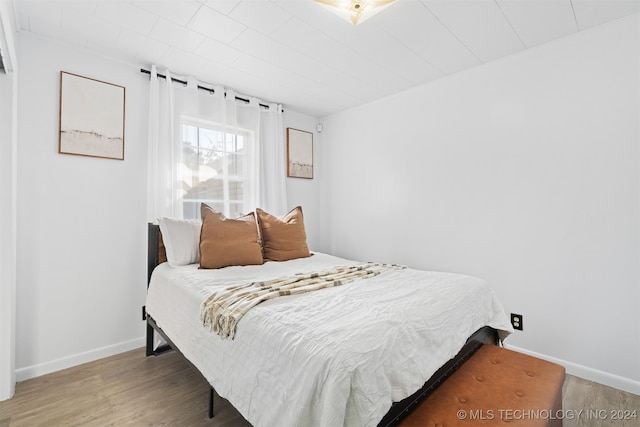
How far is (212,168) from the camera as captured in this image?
9.90 feet

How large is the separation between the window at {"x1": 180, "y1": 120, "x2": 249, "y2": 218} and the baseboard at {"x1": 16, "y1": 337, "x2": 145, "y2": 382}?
114cm

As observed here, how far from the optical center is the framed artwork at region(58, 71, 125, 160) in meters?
2.26

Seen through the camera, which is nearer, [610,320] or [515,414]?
[515,414]

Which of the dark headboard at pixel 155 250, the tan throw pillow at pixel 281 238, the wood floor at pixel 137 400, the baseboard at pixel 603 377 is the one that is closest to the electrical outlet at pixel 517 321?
the baseboard at pixel 603 377

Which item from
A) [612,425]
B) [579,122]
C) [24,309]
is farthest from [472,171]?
[24,309]

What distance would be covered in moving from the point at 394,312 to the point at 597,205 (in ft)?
5.87

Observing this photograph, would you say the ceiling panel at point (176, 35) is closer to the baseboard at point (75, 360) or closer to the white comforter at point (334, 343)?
the white comforter at point (334, 343)

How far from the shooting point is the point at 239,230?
2434 millimetres

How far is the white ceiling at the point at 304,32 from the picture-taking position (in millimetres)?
1863

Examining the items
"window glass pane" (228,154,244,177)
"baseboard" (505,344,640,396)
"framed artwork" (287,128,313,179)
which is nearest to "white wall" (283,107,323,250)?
"framed artwork" (287,128,313,179)

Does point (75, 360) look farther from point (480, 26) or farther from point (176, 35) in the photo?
point (480, 26)

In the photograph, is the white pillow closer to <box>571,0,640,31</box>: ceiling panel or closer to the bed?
the bed

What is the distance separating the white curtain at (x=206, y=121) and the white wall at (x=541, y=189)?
126cm

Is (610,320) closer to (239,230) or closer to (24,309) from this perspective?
(239,230)
